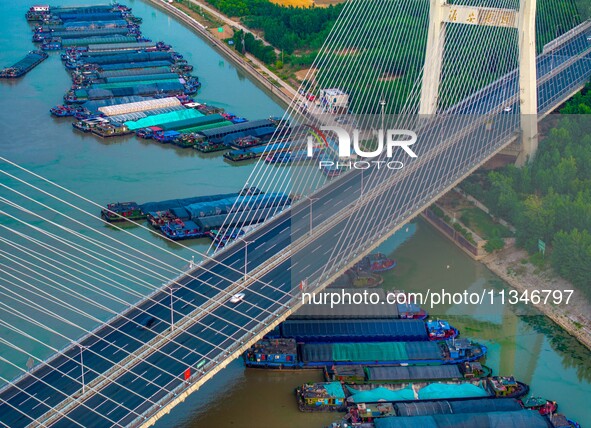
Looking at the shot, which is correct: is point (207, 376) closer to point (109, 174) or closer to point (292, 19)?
point (109, 174)

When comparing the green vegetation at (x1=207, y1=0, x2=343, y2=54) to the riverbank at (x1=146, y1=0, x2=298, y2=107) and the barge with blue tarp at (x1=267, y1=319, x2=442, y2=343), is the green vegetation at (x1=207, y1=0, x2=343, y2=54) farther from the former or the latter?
the barge with blue tarp at (x1=267, y1=319, x2=442, y2=343)

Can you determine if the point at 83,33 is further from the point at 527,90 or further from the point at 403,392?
the point at 403,392

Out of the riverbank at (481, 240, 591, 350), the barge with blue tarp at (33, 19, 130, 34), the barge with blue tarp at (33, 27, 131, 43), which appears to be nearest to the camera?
the riverbank at (481, 240, 591, 350)

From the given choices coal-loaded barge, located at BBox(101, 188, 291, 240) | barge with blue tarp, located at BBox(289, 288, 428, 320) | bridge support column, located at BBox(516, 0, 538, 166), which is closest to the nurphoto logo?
coal-loaded barge, located at BBox(101, 188, 291, 240)

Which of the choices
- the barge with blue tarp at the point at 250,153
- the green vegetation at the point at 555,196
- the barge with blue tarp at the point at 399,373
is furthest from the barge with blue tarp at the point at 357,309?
the barge with blue tarp at the point at 250,153

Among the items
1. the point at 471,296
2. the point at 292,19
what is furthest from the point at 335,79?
the point at 471,296

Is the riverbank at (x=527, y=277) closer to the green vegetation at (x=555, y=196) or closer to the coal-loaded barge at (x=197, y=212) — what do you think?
the green vegetation at (x=555, y=196)
